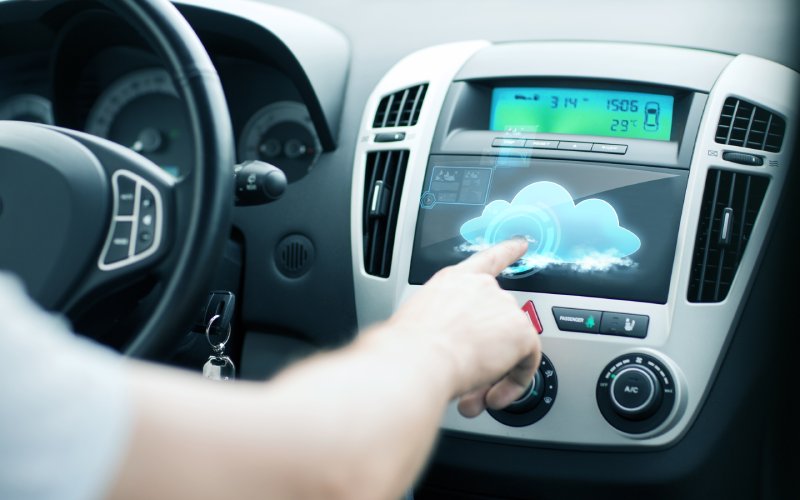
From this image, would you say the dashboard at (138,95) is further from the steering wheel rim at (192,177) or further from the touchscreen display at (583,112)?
the steering wheel rim at (192,177)

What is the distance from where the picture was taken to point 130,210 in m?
0.90

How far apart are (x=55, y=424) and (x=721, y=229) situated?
105cm

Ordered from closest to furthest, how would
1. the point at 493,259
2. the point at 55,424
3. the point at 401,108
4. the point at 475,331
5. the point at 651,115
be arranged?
the point at 55,424, the point at 475,331, the point at 493,259, the point at 651,115, the point at 401,108

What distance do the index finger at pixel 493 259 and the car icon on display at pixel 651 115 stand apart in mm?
378

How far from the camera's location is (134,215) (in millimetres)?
893

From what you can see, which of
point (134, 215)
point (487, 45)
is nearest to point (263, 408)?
point (134, 215)

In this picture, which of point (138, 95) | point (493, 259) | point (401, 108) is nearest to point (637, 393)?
point (493, 259)

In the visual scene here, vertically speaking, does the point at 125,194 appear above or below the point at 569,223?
above

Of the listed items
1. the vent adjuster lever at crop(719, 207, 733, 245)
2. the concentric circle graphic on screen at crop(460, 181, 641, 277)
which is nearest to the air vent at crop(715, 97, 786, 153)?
the vent adjuster lever at crop(719, 207, 733, 245)

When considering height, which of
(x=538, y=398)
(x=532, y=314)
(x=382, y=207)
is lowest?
(x=538, y=398)

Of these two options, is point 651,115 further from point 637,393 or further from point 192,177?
point 192,177

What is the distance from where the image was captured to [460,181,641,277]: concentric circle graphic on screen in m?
1.26

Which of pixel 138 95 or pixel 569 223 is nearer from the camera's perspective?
pixel 569 223

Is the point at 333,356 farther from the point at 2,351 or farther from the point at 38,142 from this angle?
the point at 38,142
